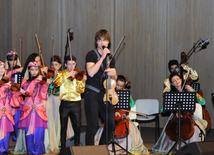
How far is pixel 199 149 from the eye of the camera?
2.47m

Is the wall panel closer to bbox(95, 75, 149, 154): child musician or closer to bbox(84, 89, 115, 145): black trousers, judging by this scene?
bbox(95, 75, 149, 154): child musician

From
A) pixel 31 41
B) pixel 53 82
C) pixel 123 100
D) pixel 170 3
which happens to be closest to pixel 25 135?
pixel 53 82

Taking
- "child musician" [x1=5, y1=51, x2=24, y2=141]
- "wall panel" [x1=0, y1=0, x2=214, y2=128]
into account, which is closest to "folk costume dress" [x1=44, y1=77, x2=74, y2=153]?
"child musician" [x1=5, y1=51, x2=24, y2=141]

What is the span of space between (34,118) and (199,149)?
9.24ft

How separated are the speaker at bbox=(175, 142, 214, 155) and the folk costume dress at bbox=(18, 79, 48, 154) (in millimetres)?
2599

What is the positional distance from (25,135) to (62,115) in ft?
2.09

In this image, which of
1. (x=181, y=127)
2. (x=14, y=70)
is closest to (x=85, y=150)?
(x=181, y=127)

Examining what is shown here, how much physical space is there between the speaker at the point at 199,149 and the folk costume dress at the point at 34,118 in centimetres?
260

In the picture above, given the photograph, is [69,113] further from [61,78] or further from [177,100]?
[177,100]

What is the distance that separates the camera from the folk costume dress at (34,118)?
4.56 metres

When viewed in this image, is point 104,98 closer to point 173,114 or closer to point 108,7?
A: point 173,114

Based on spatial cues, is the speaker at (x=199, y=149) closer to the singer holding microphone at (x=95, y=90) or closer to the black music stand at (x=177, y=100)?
the singer holding microphone at (x=95, y=90)

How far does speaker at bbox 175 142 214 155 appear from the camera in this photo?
247 cm

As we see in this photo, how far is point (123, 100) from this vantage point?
4.25 metres
